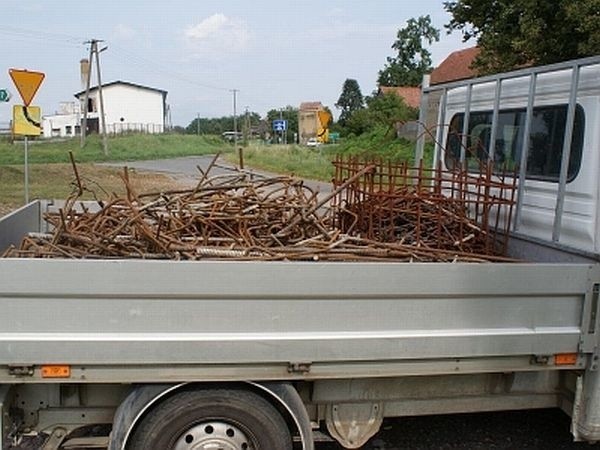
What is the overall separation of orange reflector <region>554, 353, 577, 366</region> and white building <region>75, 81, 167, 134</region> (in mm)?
76809

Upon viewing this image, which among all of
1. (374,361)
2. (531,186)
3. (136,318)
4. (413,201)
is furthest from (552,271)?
(136,318)

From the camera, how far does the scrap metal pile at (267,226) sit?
3424 millimetres

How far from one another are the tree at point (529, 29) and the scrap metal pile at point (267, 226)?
11.5 metres

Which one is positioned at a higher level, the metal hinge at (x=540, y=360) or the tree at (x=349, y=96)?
the tree at (x=349, y=96)

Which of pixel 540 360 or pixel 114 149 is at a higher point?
pixel 540 360

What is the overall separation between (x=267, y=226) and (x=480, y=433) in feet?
6.59

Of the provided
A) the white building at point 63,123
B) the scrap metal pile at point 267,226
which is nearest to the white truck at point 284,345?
the scrap metal pile at point 267,226

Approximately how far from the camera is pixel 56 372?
2.69 meters

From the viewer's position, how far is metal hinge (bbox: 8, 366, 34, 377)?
105 inches

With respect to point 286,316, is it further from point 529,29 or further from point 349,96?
point 349,96

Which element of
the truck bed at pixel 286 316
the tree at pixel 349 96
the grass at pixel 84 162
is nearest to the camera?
the truck bed at pixel 286 316

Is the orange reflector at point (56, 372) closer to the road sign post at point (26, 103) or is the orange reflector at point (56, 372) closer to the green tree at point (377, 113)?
the road sign post at point (26, 103)

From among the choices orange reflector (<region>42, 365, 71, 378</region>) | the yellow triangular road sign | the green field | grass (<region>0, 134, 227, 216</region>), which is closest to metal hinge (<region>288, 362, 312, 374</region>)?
orange reflector (<region>42, 365, 71, 378</region>)

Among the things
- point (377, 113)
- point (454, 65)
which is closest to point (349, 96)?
point (454, 65)
